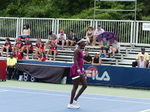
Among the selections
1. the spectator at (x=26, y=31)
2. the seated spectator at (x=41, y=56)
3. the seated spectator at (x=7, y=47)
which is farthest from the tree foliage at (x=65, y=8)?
the seated spectator at (x=7, y=47)

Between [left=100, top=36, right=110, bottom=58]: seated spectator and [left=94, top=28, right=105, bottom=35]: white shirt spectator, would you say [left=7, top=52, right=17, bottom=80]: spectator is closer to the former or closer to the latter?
[left=100, top=36, right=110, bottom=58]: seated spectator

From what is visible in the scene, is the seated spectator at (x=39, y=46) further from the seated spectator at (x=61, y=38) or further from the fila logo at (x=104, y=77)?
the fila logo at (x=104, y=77)

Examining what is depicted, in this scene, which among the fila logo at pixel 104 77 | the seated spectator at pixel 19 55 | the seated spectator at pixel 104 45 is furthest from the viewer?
the seated spectator at pixel 19 55

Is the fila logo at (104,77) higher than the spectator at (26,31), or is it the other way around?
the spectator at (26,31)

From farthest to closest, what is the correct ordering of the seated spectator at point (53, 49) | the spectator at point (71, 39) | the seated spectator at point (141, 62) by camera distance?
1. the spectator at point (71, 39)
2. the seated spectator at point (53, 49)
3. the seated spectator at point (141, 62)

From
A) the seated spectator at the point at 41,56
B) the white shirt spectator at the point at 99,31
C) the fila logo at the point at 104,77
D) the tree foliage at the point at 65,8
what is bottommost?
the fila logo at the point at 104,77

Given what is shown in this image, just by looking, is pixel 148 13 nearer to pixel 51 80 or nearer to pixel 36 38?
pixel 36 38

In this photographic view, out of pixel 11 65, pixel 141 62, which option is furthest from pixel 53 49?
pixel 141 62

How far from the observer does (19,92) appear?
1756cm

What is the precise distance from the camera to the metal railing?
86.9ft

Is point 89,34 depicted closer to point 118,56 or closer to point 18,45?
point 118,56

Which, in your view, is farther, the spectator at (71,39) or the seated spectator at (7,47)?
the seated spectator at (7,47)

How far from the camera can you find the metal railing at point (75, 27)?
26.5 m

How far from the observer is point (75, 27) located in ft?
92.1
